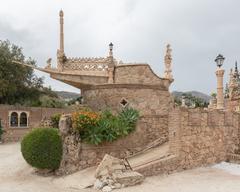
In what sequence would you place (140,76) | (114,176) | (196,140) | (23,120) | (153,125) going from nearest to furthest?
1. (114,176)
2. (196,140)
3. (153,125)
4. (140,76)
5. (23,120)

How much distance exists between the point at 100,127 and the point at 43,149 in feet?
7.38

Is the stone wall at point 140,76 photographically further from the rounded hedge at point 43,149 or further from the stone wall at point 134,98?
the rounded hedge at point 43,149

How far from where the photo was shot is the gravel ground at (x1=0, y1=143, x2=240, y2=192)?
912cm

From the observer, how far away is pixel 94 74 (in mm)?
17875

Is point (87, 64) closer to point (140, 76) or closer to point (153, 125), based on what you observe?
point (140, 76)

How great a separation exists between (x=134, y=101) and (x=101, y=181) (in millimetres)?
5409

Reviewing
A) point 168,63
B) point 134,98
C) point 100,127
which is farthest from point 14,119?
point 100,127

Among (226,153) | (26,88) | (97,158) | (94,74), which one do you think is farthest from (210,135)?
(26,88)

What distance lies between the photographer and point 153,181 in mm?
9867

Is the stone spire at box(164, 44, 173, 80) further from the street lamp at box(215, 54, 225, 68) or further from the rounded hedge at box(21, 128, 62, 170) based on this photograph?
the rounded hedge at box(21, 128, 62, 170)

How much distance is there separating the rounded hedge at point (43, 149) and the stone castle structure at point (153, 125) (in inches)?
11.7

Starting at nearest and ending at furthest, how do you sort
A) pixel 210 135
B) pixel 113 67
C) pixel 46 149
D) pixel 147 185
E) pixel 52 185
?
pixel 147 185 < pixel 52 185 < pixel 46 149 < pixel 210 135 < pixel 113 67

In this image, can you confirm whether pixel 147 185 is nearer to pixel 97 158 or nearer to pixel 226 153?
pixel 97 158

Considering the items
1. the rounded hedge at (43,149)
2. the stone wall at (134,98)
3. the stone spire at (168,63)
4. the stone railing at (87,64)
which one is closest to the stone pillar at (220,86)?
the stone wall at (134,98)
